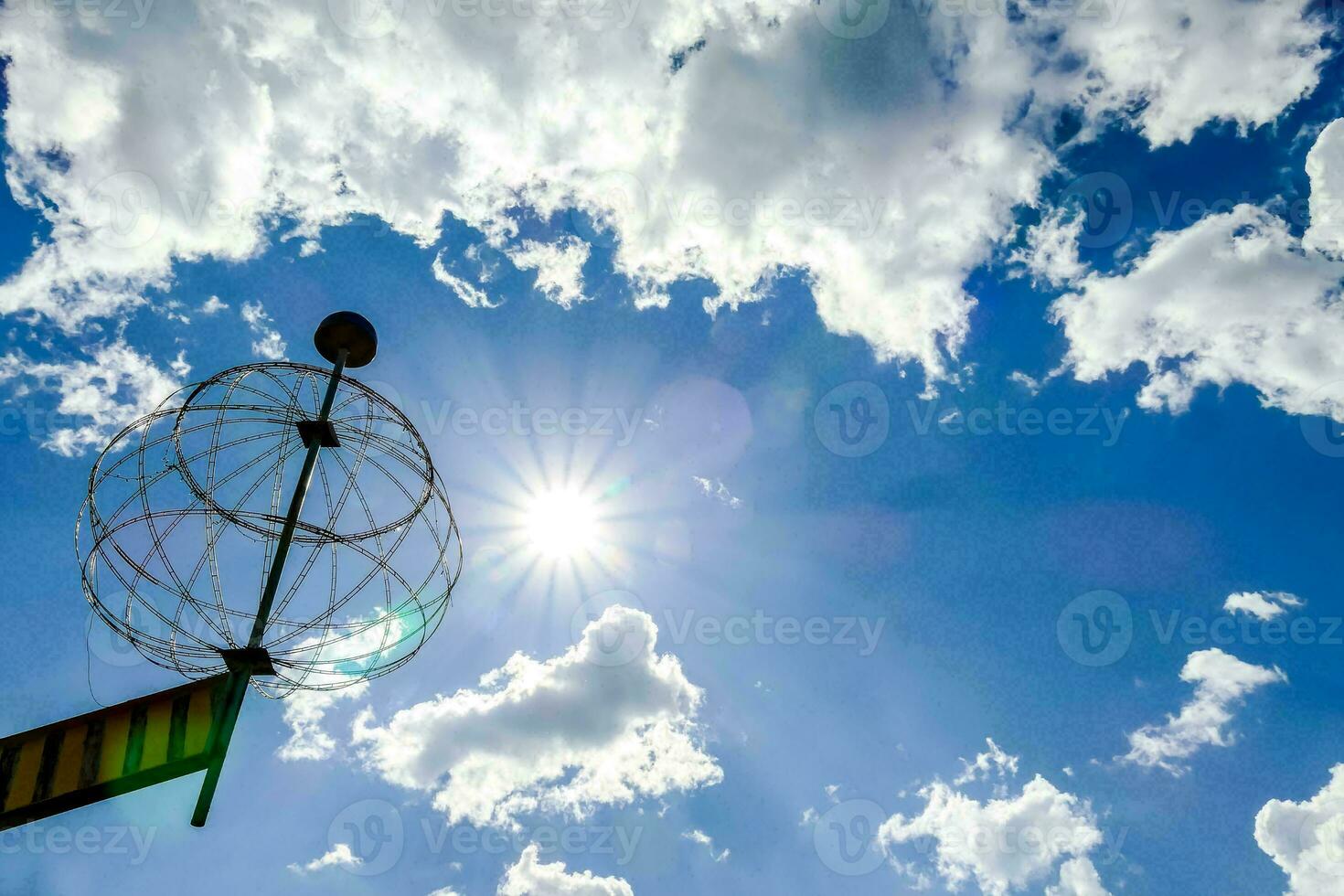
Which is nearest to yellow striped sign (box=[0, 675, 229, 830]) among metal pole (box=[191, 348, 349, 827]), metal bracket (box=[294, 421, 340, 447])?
metal pole (box=[191, 348, 349, 827])

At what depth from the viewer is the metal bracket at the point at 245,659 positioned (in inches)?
488

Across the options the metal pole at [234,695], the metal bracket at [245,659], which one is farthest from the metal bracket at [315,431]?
the metal bracket at [245,659]

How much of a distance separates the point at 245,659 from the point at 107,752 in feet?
11.6

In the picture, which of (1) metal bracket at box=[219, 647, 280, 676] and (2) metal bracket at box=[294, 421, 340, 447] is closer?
(1) metal bracket at box=[219, 647, 280, 676]

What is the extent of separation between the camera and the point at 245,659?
40.8ft

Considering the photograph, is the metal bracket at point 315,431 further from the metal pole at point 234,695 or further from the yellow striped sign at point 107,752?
the yellow striped sign at point 107,752

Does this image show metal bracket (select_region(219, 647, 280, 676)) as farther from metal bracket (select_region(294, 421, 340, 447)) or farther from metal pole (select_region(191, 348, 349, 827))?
metal bracket (select_region(294, 421, 340, 447))

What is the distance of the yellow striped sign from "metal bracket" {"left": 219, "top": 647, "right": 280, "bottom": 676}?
0.45 meters

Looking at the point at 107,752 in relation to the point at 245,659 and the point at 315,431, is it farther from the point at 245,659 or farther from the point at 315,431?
the point at 315,431

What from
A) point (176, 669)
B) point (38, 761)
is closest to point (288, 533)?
point (176, 669)

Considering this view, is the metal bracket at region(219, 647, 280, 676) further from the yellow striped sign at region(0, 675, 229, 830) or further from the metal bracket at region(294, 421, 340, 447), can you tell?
the metal bracket at region(294, 421, 340, 447)

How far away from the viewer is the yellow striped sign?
1272cm

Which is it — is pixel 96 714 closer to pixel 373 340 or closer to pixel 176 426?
pixel 176 426

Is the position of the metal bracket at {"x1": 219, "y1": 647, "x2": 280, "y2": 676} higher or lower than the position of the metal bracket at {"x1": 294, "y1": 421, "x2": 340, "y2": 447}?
lower
